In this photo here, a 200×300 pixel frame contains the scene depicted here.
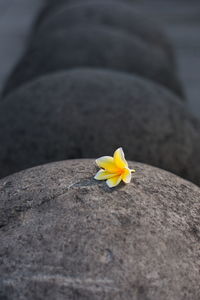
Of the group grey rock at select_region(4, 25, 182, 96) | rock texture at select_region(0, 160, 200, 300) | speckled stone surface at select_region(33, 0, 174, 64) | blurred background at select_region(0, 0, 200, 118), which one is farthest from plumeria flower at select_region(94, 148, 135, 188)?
blurred background at select_region(0, 0, 200, 118)

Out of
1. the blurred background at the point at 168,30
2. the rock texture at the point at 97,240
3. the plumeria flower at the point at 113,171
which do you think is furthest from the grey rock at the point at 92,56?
the rock texture at the point at 97,240

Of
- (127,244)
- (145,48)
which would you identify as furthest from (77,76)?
(127,244)

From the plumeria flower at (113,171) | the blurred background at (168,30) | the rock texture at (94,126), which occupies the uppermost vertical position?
the plumeria flower at (113,171)

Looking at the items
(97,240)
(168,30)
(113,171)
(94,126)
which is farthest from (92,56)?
(168,30)

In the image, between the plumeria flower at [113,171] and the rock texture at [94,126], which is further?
the rock texture at [94,126]

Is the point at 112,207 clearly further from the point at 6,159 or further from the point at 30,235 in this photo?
the point at 6,159

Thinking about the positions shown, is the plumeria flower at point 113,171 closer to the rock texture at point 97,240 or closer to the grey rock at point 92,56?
the rock texture at point 97,240

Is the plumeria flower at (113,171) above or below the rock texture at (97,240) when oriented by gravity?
above
